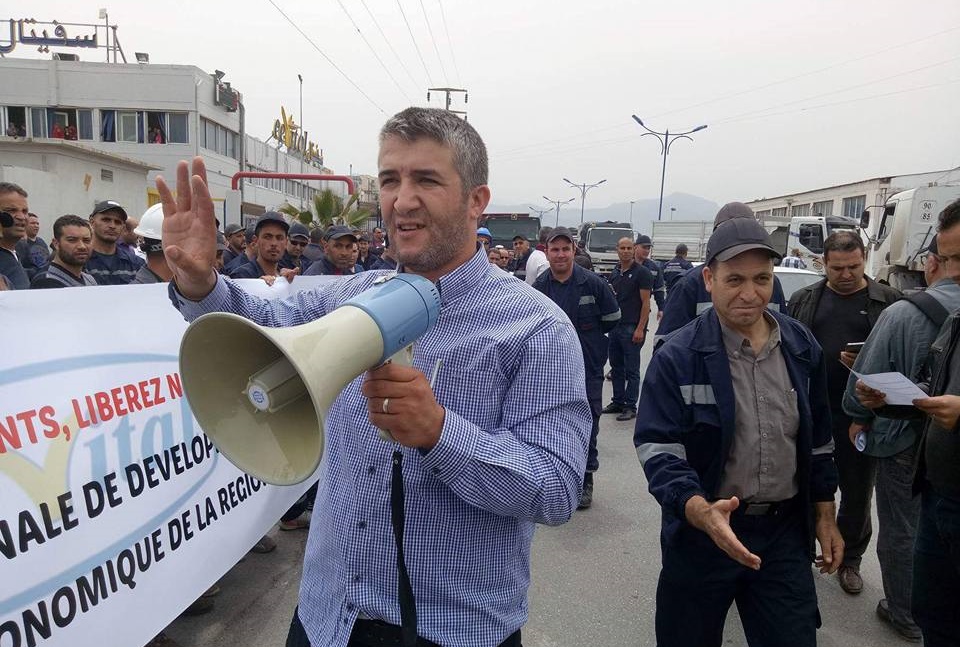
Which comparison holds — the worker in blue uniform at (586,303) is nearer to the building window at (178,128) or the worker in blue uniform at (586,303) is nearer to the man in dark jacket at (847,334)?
the man in dark jacket at (847,334)

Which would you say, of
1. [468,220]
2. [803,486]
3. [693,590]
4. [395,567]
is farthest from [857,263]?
[395,567]

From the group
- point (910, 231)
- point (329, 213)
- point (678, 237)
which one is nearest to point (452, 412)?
point (910, 231)

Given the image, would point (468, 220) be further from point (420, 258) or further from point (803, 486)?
point (803, 486)

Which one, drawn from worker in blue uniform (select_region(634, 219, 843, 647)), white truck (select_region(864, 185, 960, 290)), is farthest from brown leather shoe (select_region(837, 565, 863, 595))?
white truck (select_region(864, 185, 960, 290))

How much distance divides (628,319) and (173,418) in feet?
18.7

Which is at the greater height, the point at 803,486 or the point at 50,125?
the point at 50,125

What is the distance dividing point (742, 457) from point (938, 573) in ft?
2.73

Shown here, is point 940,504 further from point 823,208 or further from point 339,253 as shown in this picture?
point 823,208

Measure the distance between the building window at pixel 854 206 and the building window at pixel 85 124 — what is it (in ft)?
114

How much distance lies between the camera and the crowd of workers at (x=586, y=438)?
1399 millimetres

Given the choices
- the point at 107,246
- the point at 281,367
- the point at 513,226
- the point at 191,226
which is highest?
the point at 513,226

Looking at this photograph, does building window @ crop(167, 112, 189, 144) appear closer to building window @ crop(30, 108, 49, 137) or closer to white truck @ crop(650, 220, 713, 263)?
building window @ crop(30, 108, 49, 137)

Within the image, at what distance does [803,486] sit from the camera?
218 cm

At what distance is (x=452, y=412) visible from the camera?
1.30 metres
